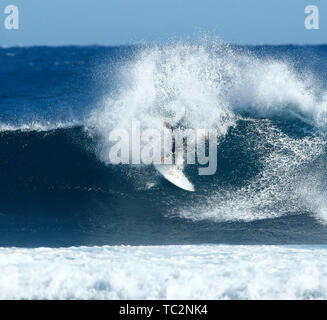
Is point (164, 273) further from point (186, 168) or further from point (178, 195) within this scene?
point (186, 168)

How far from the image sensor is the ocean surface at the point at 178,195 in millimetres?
8719

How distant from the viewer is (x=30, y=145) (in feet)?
47.9

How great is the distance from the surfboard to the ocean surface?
7.2 inches

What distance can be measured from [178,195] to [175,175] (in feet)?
2.04

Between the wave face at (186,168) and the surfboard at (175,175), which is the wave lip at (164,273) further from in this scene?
the surfboard at (175,175)

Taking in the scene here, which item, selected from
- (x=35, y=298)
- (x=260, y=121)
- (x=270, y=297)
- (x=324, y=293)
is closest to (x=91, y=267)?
(x=35, y=298)

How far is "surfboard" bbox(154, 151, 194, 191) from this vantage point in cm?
1263

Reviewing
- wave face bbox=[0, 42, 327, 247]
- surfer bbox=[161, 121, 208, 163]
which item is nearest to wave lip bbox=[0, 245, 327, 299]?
wave face bbox=[0, 42, 327, 247]

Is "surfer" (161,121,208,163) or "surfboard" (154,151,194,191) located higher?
"surfer" (161,121,208,163)

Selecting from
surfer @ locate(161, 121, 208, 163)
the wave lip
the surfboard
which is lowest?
the wave lip

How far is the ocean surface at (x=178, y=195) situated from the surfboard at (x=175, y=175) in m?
0.18

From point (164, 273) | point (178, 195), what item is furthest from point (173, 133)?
point (164, 273)

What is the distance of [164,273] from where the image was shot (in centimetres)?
888

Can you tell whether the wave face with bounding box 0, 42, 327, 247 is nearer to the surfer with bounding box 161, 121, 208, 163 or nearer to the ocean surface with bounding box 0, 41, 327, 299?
the ocean surface with bounding box 0, 41, 327, 299
